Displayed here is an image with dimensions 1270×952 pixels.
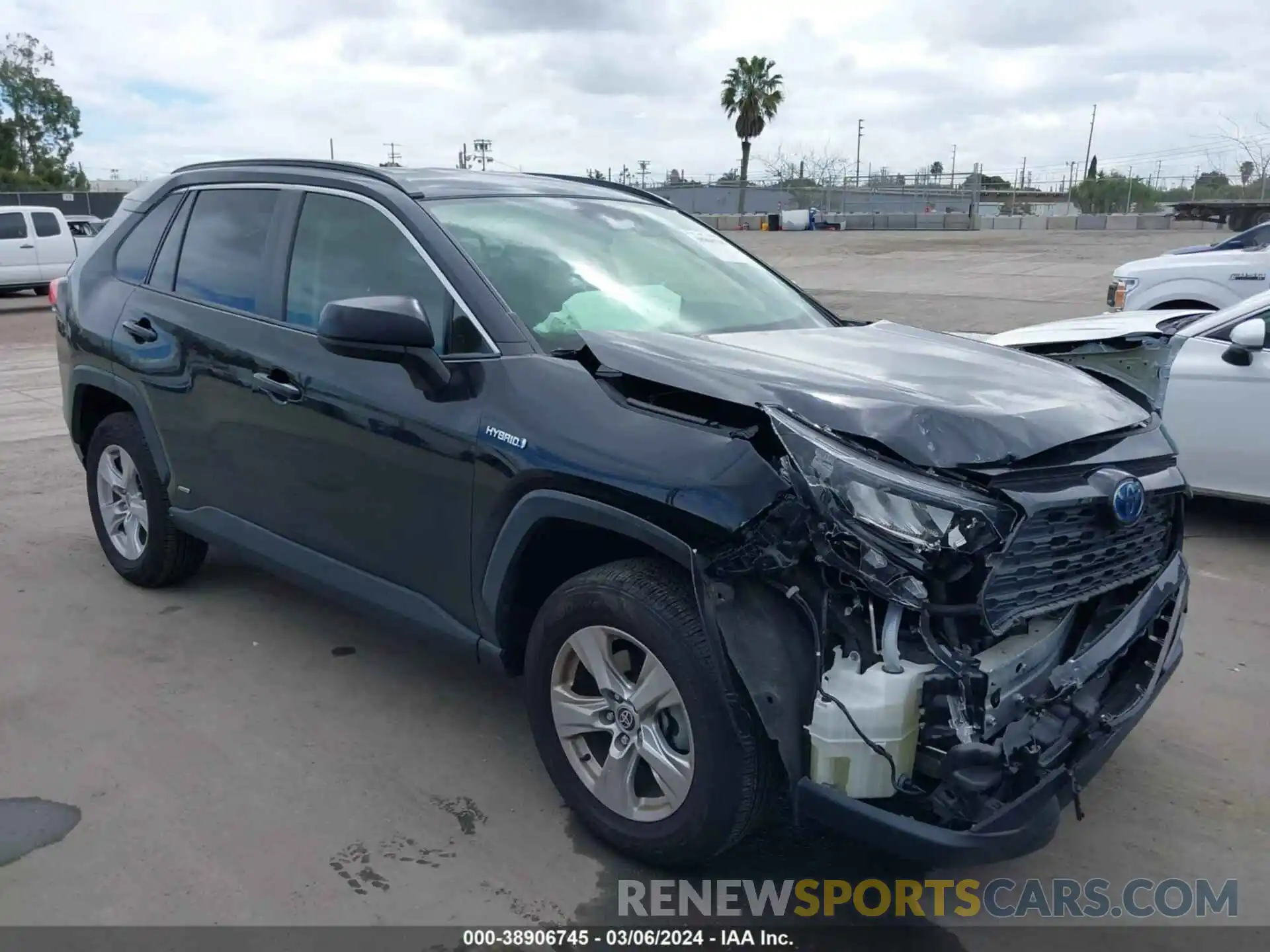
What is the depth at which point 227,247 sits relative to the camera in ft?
14.4

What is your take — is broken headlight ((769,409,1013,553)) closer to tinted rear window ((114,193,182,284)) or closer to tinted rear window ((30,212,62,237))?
tinted rear window ((114,193,182,284))

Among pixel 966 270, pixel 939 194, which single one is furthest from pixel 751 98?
pixel 966 270

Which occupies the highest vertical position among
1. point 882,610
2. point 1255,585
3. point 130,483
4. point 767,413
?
point 767,413

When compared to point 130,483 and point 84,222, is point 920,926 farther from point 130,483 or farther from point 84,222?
point 84,222

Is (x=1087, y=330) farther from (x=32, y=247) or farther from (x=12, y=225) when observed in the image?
(x=12, y=225)

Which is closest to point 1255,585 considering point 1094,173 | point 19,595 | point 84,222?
point 19,595

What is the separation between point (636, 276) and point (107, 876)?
2.48 m

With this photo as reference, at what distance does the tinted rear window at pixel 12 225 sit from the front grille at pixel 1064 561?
22.2 meters

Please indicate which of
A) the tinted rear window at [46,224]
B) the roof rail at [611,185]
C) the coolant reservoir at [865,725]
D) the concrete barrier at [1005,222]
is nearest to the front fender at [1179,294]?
the roof rail at [611,185]

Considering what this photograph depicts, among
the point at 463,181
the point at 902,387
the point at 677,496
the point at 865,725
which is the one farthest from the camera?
the point at 463,181

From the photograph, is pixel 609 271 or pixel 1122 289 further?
pixel 1122 289

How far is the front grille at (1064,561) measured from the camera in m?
2.58

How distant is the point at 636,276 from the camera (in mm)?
3898

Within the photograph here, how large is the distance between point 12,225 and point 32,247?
1.60 feet
